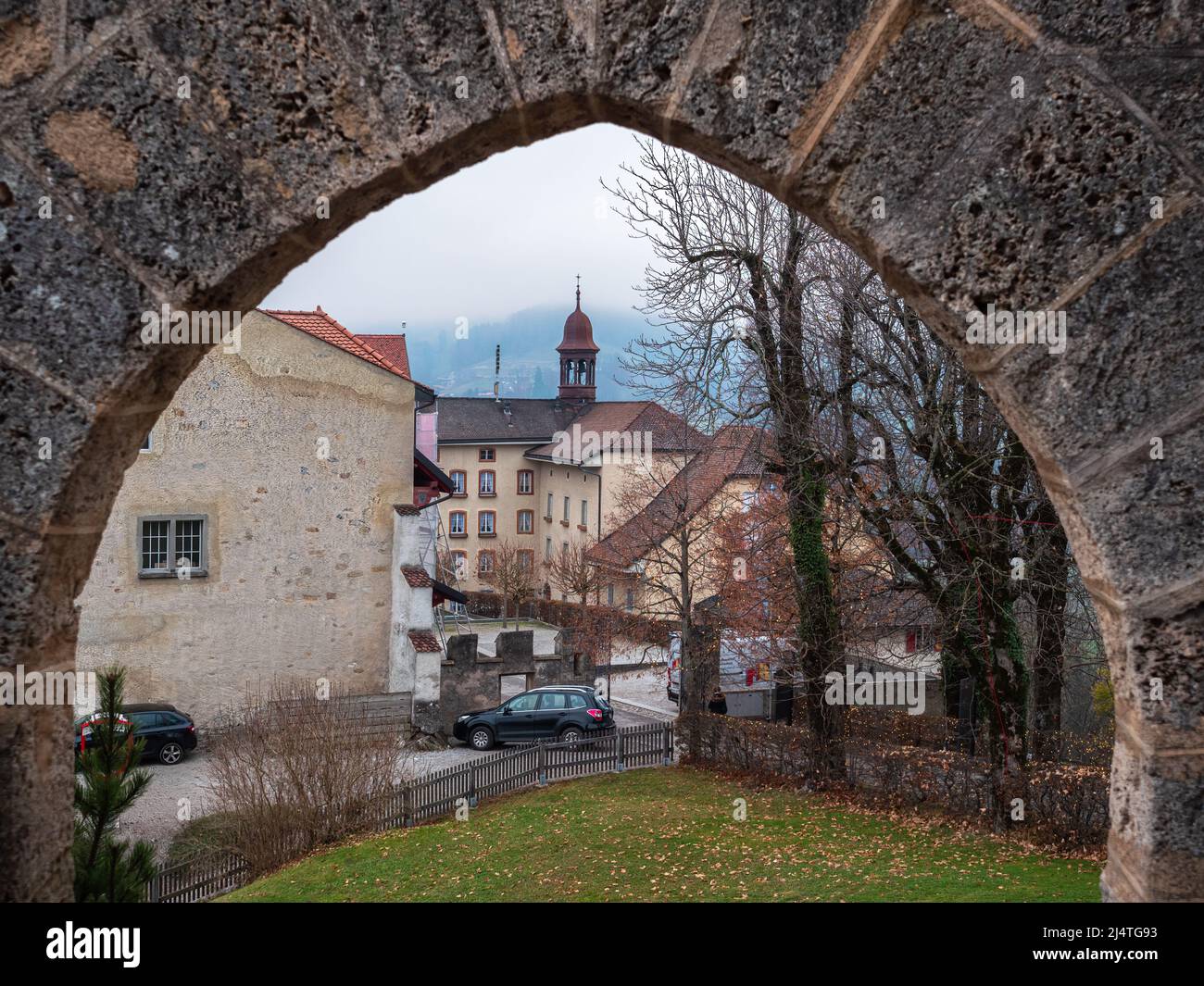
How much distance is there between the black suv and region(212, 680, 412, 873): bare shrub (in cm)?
665

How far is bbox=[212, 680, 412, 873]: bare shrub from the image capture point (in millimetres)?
14953

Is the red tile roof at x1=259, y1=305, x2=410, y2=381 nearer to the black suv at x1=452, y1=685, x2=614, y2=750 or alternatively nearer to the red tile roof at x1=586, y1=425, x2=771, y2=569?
the red tile roof at x1=586, y1=425, x2=771, y2=569

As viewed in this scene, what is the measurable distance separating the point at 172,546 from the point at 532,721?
843 cm

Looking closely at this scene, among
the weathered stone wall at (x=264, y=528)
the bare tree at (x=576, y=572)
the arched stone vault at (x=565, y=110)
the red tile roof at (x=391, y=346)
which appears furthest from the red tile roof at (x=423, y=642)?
the arched stone vault at (x=565, y=110)

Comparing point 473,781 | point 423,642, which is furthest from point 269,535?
point 473,781

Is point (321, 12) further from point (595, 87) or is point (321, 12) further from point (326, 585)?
point (326, 585)

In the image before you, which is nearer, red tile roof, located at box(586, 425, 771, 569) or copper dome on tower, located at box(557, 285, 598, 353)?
red tile roof, located at box(586, 425, 771, 569)

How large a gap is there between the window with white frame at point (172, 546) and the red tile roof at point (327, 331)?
4386 millimetres

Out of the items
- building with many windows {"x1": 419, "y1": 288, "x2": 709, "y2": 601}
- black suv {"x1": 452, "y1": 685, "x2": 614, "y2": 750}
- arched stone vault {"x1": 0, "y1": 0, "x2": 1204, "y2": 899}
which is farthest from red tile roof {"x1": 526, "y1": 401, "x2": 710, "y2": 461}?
arched stone vault {"x1": 0, "y1": 0, "x2": 1204, "y2": 899}

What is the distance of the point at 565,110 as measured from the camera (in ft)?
6.97

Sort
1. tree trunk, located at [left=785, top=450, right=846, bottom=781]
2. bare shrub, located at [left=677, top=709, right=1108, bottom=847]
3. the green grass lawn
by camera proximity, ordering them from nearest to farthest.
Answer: the green grass lawn < bare shrub, located at [left=677, top=709, right=1108, bottom=847] < tree trunk, located at [left=785, top=450, right=846, bottom=781]

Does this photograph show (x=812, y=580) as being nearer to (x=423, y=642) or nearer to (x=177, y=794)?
(x=423, y=642)
